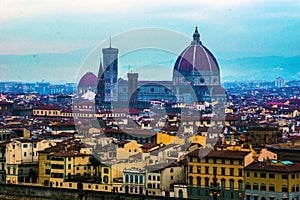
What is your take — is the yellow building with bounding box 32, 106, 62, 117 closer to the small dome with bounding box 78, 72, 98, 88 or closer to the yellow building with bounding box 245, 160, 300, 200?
the small dome with bounding box 78, 72, 98, 88

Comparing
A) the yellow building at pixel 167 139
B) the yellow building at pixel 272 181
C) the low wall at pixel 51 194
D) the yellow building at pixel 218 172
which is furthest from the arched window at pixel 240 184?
the yellow building at pixel 167 139

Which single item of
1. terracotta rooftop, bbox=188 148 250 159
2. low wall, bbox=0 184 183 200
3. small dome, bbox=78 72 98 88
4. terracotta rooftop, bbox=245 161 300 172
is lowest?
low wall, bbox=0 184 183 200

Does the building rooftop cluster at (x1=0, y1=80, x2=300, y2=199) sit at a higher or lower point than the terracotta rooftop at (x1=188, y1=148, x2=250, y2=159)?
lower

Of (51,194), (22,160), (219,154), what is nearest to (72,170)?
(22,160)

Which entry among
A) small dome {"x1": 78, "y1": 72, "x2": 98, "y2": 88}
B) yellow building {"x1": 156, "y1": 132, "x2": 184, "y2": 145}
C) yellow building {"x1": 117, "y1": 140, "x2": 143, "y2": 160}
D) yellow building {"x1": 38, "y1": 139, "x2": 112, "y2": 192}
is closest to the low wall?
yellow building {"x1": 38, "y1": 139, "x2": 112, "y2": 192}

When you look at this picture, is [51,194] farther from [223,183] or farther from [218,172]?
[223,183]

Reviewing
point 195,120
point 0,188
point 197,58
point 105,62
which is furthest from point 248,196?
point 197,58
